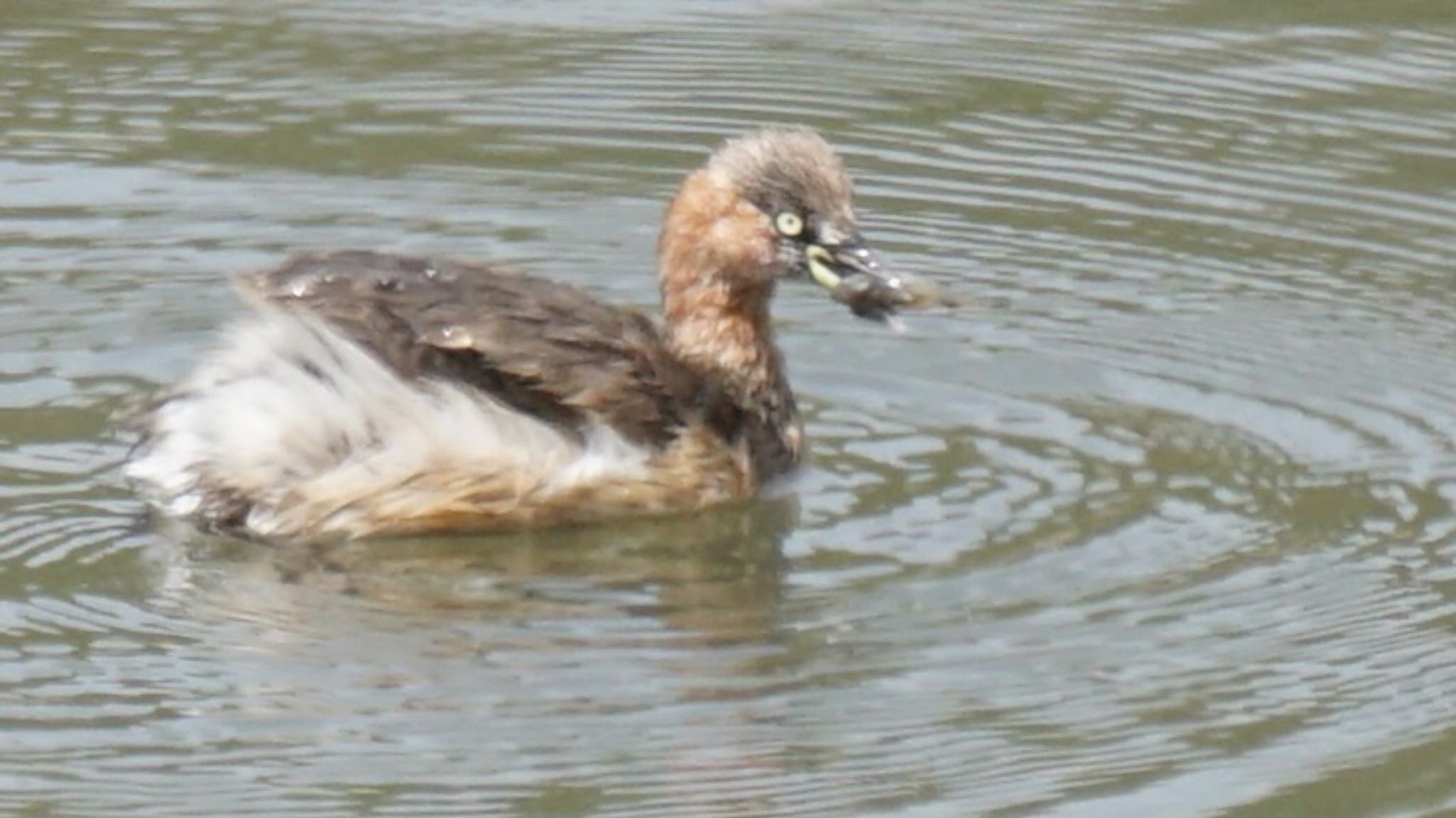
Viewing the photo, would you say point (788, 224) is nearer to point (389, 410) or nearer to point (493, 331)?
point (493, 331)

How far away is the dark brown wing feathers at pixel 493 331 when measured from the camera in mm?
8383

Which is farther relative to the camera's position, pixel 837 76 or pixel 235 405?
pixel 837 76

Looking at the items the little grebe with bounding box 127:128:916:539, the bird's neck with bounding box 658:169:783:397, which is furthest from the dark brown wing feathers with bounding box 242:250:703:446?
the bird's neck with bounding box 658:169:783:397

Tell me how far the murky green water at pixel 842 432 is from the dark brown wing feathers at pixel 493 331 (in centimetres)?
28

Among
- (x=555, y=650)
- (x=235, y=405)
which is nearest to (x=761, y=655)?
(x=555, y=650)

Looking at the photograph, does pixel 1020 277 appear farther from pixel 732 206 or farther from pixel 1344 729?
pixel 1344 729

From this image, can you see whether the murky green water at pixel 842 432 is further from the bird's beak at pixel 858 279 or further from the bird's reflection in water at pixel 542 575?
the bird's beak at pixel 858 279

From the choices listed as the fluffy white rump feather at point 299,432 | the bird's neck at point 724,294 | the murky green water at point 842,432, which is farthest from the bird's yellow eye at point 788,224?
the fluffy white rump feather at point 299,432

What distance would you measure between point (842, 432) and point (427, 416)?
1.13 meters

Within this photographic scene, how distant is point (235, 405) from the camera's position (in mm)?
8438

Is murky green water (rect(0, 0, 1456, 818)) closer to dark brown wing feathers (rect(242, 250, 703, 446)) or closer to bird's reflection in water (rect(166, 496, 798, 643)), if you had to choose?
bird's reflection in water (rect(166, 496, 798, 643))

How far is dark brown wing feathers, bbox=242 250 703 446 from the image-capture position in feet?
27.5

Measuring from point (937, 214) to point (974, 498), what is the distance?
1934 millimetres

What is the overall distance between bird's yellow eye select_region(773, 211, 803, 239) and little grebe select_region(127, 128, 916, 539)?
0.26 metres
